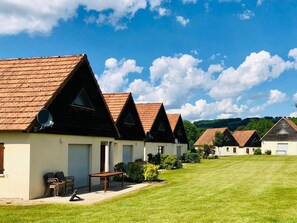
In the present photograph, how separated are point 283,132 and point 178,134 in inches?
1364

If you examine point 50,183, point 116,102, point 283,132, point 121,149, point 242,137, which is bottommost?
point 50,183

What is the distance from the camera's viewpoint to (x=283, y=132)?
75.9 meters

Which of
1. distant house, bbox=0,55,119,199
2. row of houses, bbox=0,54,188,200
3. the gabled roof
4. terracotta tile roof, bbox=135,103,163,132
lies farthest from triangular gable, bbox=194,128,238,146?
distant house, bbox=0,55,119,199

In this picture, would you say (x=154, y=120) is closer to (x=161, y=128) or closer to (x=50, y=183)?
(x=161, y=128)

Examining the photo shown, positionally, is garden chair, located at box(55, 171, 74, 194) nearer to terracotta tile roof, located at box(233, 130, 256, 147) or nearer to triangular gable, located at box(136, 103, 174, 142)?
triangular gable, located at box(136, 103, 174, 142)

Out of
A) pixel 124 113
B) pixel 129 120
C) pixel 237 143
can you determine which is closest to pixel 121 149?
pixel 129 120

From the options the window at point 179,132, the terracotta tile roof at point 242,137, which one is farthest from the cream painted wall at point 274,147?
the window at point 179,132

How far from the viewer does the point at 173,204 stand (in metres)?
14.7

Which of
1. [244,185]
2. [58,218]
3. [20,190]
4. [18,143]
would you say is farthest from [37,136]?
[244,185]

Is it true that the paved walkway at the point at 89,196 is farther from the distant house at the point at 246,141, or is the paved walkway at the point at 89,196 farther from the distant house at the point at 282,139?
the distant house at the point at 246,141

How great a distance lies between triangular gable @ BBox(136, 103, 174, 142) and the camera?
124 ft

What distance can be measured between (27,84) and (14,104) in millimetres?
1578

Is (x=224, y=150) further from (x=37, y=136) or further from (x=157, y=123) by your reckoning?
(x=37, y=136)

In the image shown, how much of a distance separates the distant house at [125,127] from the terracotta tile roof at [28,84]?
995 centimetres
